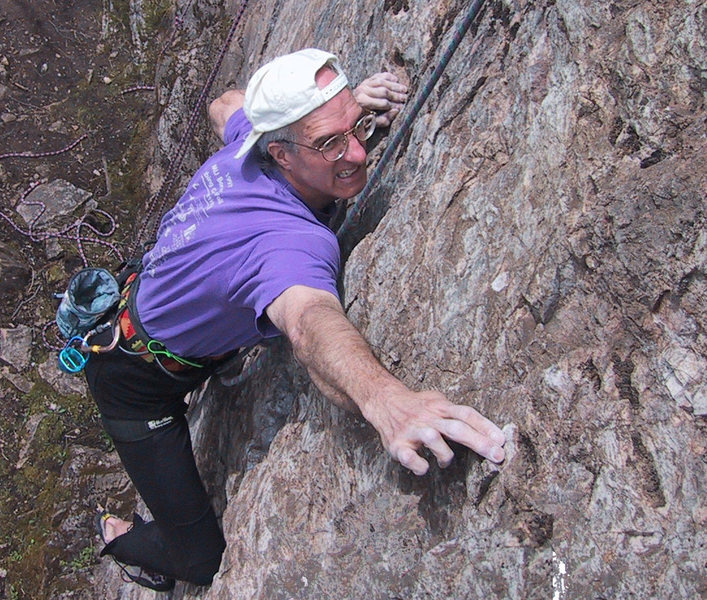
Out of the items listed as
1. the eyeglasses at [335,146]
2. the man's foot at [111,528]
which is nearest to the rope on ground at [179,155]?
the man's foot at [111,528]

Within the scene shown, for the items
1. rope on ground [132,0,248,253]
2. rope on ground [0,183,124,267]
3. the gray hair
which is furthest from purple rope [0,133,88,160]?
the gray hair

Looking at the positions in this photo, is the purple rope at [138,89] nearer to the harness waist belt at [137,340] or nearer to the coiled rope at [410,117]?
the harness waist belt at [137,340]

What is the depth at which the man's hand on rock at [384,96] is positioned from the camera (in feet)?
13.8

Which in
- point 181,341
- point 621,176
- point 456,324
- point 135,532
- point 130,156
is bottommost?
point 135,532

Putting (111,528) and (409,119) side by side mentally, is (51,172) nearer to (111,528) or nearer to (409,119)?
(111,528)

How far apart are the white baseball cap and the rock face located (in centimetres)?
61

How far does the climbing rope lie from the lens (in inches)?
146

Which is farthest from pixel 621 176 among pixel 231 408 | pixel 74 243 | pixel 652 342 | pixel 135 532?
pixel 74 243

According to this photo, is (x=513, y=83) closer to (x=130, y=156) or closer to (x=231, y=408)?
(x=231, y=408)

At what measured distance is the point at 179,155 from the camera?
8.48 meters

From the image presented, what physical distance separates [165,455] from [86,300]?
123 cm

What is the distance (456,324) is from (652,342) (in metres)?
0.88

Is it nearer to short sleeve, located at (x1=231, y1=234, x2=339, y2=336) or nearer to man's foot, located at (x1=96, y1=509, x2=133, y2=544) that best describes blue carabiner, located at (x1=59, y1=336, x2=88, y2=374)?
short sleeve, located at (x1=231, y1=234, x2=339, y2=336)

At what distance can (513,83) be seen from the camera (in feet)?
10.8
